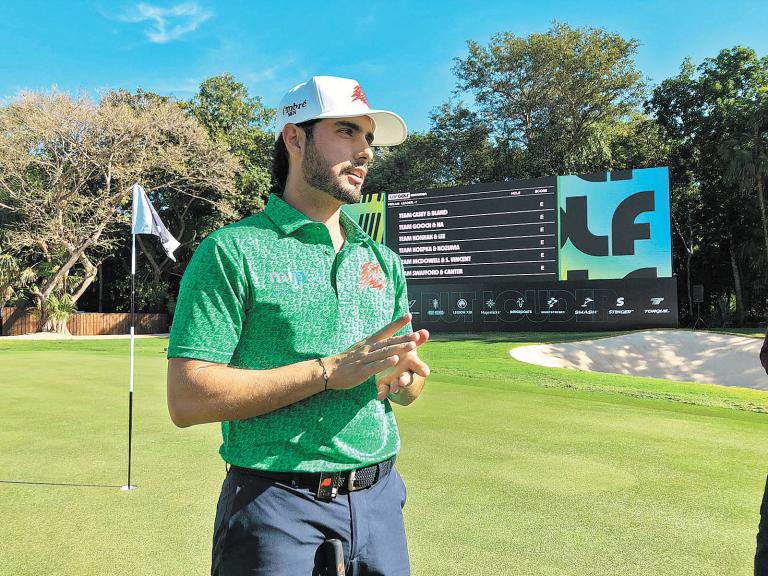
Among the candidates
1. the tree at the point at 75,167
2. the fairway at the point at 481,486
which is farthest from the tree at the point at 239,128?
the fairway at the point at 481,486

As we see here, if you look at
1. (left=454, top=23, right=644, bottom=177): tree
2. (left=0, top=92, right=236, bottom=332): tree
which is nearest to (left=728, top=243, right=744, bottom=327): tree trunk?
(left=454, top=23, right=644, bottom=177): tree

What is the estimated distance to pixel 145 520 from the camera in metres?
3.68

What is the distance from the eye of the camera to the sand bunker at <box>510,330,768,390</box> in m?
18.0

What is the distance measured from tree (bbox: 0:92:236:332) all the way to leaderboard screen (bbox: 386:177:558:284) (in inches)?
472

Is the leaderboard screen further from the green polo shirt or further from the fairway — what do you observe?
the green polo shirt

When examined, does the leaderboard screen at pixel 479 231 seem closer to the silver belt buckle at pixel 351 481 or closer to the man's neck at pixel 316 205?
Result: the man's neck at pixel 316 205

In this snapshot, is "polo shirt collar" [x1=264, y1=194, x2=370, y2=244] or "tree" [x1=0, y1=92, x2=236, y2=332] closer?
"polo shirt collar" [x1=264, y1=194, x2=370, y2=244]

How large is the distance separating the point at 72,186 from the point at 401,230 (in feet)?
55.8

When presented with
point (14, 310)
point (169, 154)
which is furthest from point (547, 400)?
point (14, 310)

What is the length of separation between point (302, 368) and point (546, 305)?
20.7 meters

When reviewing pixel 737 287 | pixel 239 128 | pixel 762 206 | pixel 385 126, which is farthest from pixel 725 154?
pixel 385 126

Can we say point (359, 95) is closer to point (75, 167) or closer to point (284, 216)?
point (284, 216)

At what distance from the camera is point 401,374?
1687 mm

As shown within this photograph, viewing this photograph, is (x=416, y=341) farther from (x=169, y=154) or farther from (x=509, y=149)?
(x=509, y=149)
